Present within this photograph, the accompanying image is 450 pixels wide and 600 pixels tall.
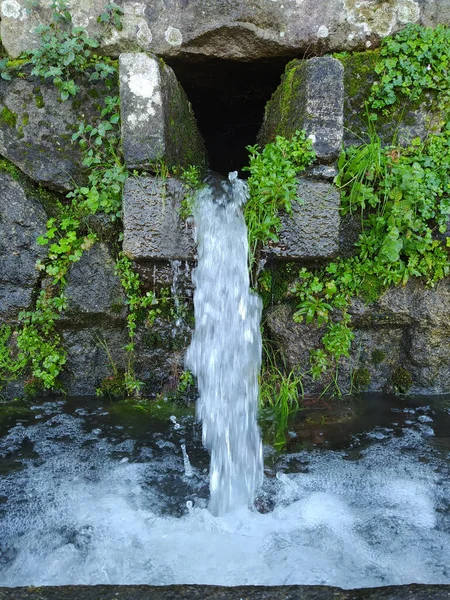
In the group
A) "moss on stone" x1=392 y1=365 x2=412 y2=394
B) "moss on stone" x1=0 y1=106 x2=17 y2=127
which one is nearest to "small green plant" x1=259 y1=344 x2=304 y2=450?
"moss on stone" x1=392 y1=365 x2=412 y2=394

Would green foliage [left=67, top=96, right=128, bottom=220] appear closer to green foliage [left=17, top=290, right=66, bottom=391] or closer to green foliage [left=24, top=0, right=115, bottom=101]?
green foliage [left=24, top=0, right=115, bottom=101]

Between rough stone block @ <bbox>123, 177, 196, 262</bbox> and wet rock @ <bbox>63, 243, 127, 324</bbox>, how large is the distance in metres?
0.35

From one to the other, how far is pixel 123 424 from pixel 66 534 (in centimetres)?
98

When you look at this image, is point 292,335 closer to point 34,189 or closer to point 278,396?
point 278,396

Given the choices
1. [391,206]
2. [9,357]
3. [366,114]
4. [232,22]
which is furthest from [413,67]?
[9,357]

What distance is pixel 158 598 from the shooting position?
1470 millimetres

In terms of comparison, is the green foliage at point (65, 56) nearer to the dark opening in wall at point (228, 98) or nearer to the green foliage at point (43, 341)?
the dark opening in wall at point (228, 98)

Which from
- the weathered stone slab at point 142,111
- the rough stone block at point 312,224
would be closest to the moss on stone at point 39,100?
the weathered stone slab at point 142,111

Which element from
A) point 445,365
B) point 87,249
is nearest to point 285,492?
point 445,365

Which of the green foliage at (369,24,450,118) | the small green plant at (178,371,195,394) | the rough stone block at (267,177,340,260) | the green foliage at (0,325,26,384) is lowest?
the small green plant at (178,371,195,394)

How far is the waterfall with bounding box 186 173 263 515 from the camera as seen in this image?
3.18 m

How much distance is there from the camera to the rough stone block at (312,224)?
3.11 meters

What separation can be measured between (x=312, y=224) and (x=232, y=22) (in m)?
1.46

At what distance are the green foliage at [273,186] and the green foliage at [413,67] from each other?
72cm
